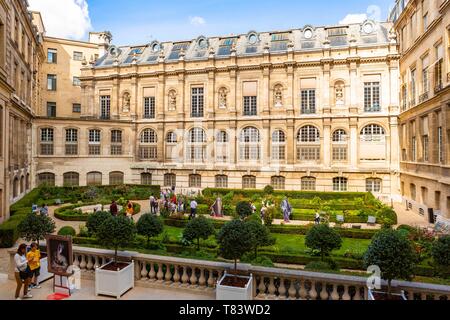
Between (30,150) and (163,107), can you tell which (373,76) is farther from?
(30,150)

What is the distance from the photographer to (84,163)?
121ft

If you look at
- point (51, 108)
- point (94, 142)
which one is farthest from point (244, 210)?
point (51, 108)

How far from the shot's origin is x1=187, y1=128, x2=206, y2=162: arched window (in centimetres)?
3706

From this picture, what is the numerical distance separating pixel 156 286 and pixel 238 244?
2596mm

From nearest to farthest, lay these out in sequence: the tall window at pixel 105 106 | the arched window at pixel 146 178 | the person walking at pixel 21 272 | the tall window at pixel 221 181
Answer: the person walking at pixel 21 272
the tall window at pixel 221 181
the arched window at pixel 146 178
the tall window at pixel 105 106

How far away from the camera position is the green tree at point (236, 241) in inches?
358

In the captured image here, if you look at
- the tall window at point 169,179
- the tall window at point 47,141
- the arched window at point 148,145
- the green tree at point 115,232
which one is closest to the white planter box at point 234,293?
the green tree at point 115,232

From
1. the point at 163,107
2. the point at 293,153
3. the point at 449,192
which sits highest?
the point at 163,107

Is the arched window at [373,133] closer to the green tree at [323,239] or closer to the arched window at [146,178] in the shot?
the green tree at [323,239]

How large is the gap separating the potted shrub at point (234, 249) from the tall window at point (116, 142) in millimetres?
32127

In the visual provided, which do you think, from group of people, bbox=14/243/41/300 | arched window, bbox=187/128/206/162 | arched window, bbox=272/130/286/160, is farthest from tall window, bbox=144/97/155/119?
group of people, bbox=14/243/41/300

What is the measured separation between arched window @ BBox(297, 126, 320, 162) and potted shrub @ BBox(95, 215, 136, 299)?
87.3ft

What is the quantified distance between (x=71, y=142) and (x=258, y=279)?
33656 mm
